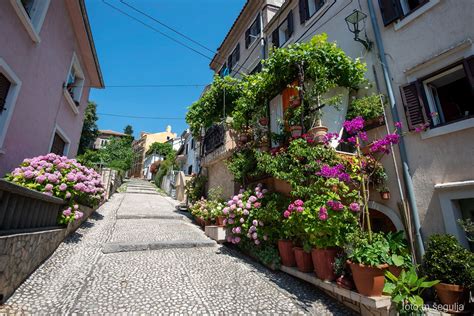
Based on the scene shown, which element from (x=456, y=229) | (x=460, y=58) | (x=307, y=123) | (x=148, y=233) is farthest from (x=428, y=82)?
(x=148, y=233)

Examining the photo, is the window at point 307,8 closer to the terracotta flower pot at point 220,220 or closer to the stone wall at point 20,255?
the terracotta flower pot at point 220,220

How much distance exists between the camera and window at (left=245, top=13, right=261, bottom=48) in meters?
12.8

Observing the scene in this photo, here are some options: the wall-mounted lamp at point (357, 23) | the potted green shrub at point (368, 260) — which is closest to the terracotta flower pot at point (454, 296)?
the potted green shrub at point (368, 260)

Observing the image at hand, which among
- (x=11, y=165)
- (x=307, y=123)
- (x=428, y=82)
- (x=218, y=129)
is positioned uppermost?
(x=218, y=129)

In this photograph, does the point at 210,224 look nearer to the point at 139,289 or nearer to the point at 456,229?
the point at 139,289

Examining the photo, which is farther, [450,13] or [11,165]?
[11,165]

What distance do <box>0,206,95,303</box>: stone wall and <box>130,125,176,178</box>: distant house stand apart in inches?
1785

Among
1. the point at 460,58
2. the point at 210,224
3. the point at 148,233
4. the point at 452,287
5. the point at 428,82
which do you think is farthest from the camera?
the point at 210,224

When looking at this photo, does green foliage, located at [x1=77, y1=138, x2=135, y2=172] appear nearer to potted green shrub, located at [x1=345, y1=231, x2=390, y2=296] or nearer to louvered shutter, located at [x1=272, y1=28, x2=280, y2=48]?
louvered shutter, located at [x1=272, y1=28, x2=280, y2=48]

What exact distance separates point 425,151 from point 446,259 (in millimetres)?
2030

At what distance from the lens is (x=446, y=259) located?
3.60m

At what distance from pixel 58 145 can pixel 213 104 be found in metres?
6.30

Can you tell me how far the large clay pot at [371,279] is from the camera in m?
3.30

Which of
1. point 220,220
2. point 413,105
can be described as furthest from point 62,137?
point 413,105
